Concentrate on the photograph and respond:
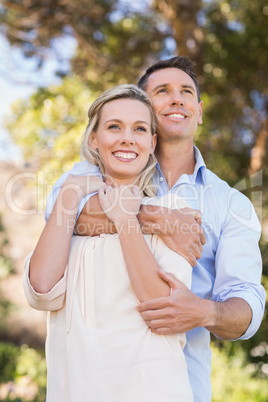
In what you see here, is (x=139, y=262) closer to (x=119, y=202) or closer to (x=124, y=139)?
(x=119, y=202)

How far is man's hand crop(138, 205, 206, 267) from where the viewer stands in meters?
1.83

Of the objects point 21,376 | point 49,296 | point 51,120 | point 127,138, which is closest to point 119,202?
point 127,138

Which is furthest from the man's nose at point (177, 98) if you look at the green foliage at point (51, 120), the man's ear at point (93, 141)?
the green foliage at point (51, 120)

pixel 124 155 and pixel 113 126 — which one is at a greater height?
pixel 113 126

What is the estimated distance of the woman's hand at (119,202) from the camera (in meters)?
1.86

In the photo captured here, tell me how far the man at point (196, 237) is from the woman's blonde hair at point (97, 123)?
0.13 metres

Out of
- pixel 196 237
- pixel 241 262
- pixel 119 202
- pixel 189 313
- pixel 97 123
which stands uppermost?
pixel 97 123

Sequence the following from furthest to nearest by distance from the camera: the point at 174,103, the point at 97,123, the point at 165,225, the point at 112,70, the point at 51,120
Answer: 1. the point at 112,70
2. the point at 51,120
3. the point at 174,103
4. the point at 97,123
5. the point at 165,225

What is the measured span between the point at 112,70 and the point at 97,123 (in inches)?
220

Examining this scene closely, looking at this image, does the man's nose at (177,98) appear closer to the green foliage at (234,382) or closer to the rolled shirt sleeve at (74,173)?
the rolled shirt sleeve at (74,173)

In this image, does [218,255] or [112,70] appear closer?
[218,255]

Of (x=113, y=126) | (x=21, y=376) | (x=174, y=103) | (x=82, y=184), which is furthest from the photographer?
(x=21, y=376)

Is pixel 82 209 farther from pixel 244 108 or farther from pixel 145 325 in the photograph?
pixel 244 108

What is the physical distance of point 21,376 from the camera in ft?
20.6
